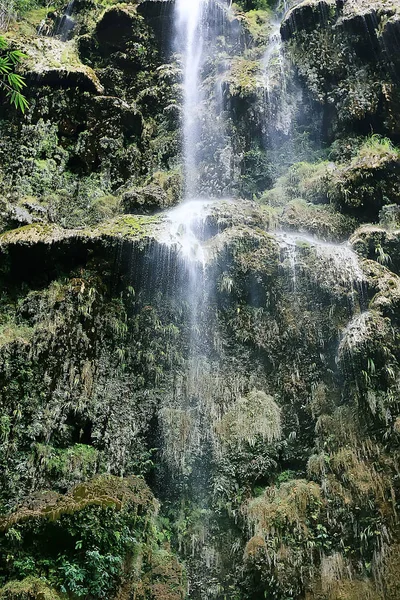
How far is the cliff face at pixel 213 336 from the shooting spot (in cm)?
669

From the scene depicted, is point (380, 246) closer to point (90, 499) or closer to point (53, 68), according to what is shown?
point (90, 499)

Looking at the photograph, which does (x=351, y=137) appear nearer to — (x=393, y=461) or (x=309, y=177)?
(x=309, y=177)

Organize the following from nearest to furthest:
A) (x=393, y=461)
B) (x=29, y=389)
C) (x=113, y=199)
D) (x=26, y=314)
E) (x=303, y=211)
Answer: (x=393, y=461) → (x=29, y=389) → (x=26, y=314) → (x=303, y=211) → (x=113, y=199)

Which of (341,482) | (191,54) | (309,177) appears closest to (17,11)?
(191,54)

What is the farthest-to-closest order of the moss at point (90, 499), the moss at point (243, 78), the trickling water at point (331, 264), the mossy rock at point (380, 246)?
the moss at point (243, 78) → the mossy rock at point (380, 246) → the trickling water at point (331, 264) → the moss at point (90, 499)

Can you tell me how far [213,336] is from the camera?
8.91 m

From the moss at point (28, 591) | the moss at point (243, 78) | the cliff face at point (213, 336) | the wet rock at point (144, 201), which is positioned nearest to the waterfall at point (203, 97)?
the cliff face at point (213, 336)

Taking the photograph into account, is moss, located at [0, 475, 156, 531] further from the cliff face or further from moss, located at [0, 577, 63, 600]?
moss, located at [0, 577, 63, 600]

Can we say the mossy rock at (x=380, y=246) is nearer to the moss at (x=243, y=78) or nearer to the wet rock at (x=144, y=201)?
the wet rock at (x=144, y=201)

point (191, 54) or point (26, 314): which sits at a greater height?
point (191, 54)

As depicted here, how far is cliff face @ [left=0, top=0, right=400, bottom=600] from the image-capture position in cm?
669

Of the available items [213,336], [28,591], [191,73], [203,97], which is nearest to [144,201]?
[213,336]

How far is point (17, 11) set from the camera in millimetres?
15453

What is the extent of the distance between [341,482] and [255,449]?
60.3 inches
